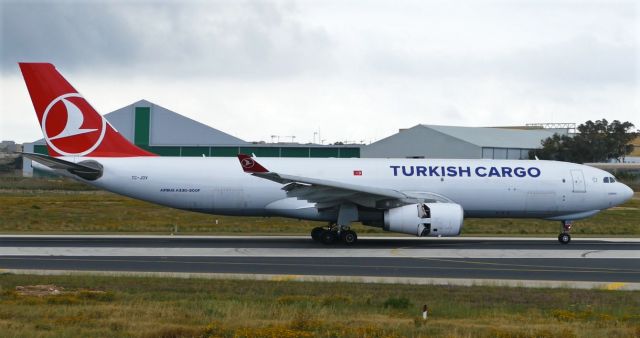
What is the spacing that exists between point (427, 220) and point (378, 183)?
402 cm

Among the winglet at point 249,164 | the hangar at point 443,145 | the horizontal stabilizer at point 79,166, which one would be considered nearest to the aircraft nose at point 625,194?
the winglet at point 249,164

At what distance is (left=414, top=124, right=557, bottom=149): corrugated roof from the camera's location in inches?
3196

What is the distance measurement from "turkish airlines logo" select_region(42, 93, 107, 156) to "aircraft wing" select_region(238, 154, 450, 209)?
7.85 m

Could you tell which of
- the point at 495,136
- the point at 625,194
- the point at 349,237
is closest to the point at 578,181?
the point at 625,194

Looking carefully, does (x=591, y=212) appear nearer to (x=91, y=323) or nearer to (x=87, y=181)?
(x=87, y=181)

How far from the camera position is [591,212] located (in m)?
34.2

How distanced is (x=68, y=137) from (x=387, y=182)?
12234 mm

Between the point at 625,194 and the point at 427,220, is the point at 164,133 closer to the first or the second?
the point at 625,194

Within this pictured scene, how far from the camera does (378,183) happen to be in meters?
33.2

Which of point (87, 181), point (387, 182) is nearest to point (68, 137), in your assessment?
point (87, 181)

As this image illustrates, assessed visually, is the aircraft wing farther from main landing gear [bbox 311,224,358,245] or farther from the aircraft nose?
the aircraft nose

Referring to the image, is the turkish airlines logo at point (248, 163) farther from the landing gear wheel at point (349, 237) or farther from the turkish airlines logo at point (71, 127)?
the turkish airlines logo at point (71, 127)

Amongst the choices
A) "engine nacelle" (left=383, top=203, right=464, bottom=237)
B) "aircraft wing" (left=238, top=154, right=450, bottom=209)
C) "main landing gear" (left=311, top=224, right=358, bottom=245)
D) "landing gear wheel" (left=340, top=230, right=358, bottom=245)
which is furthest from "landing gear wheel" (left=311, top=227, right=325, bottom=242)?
"engine nacelle" (left=383, top=203, right=464, bottom=237)

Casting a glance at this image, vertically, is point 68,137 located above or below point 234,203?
above
